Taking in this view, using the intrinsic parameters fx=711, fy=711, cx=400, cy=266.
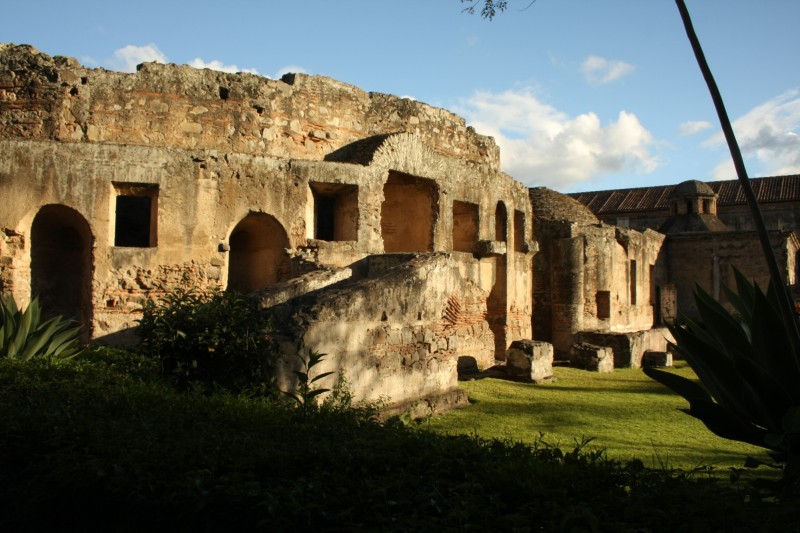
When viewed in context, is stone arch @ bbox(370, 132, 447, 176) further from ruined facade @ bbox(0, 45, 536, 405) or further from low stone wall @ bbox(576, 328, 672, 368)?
low stone wall @ bbox(576, 328, 672, 368)

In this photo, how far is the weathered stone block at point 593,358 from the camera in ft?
49.4

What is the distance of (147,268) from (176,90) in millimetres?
3570

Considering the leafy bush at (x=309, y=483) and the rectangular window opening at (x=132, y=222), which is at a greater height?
the rectangular window opening at (x=132, y=222)

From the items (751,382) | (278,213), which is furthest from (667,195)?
(751,382)

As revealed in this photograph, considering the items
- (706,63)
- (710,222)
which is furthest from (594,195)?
(706,63)

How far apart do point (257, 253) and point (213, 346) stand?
6.56 meters

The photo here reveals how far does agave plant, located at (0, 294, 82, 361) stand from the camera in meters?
8.23

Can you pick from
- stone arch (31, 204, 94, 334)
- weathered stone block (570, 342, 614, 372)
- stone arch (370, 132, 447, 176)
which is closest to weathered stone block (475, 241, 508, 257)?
stone arch (370, 132, 447, 176)

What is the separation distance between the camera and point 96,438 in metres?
4.56

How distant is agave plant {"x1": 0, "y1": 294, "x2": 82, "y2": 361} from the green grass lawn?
4619 mm

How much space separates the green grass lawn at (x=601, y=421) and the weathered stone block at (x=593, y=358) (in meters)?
2.20

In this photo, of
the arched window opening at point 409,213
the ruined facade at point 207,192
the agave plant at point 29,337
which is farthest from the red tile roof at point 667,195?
the agave plant at point 29,337

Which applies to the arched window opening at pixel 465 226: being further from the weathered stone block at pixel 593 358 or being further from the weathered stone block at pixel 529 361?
the weathered stone block at pixel 529 361

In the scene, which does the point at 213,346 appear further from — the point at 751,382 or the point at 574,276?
the point at 574,276
